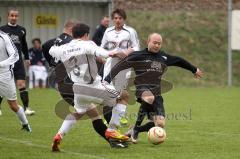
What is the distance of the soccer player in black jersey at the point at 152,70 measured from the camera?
10891mm

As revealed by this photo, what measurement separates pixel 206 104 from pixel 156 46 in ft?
29.2

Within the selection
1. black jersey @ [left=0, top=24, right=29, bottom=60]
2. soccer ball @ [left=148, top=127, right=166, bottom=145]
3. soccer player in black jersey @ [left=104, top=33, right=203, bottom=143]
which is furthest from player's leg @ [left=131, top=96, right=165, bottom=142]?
black jersey @ [left=0, top=24, right=29, bottom=60]

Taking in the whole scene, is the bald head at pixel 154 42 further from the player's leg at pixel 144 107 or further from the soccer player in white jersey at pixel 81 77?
the soccer player in white jersey at pixel 81 77

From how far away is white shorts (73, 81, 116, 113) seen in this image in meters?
10.1

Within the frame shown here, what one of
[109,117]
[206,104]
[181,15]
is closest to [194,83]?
[181,15]

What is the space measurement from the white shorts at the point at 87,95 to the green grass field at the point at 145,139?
639mm

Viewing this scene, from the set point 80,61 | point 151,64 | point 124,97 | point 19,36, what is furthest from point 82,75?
point 19,36

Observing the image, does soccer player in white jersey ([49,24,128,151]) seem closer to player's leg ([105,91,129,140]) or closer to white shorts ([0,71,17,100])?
player's leg ([105,91,129,140])

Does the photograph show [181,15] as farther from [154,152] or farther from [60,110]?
[154,152]

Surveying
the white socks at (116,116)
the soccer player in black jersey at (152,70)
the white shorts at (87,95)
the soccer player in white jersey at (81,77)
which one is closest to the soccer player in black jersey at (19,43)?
the white socks at (116,116)

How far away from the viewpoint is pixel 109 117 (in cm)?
1194

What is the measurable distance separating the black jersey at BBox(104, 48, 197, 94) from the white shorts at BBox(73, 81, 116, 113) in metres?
0.93

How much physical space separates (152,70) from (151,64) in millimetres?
101

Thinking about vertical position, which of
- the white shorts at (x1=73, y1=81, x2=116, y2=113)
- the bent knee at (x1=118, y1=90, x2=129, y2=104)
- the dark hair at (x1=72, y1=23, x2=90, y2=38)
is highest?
the dark hair at (x1=72, y1=23, x2=90, y2=38)
